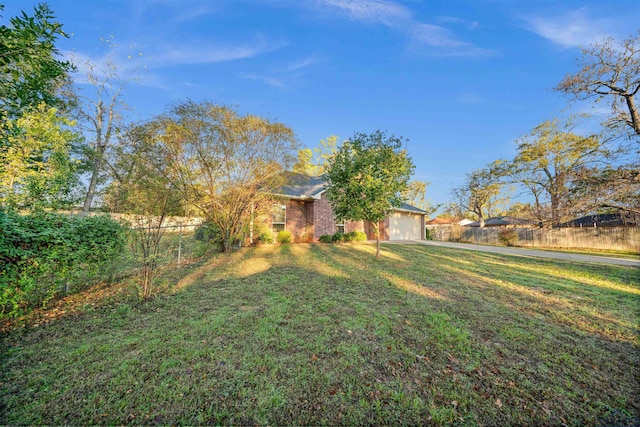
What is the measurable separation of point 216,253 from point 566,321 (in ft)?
32.8

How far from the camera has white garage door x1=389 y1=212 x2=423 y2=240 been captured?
18.6 metres

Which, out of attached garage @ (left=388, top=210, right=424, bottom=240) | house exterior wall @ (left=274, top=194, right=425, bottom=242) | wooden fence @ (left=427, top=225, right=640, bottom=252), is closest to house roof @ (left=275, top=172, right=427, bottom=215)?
house exterior wall @ (left=274, top=194, right=425, bottom=242)

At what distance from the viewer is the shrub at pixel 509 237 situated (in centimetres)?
1920

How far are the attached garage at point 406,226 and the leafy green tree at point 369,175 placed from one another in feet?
33.3

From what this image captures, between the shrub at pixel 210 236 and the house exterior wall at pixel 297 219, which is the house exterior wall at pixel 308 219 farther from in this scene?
the shrub at pixel 210 236

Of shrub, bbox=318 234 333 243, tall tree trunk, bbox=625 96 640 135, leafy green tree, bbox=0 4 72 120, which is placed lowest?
shrub, bbox=318 234 333 243

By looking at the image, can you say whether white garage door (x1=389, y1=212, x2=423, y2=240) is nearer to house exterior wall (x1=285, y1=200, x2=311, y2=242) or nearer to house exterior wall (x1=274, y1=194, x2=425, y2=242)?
Result: house exterior wall (x1=274, y1=194, x2=425, y2=242)

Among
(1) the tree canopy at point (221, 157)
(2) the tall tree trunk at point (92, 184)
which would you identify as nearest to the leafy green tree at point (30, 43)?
(1) the tree canopy at point (221, 157)

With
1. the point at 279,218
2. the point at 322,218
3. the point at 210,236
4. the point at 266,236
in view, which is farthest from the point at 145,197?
the point at 322,218

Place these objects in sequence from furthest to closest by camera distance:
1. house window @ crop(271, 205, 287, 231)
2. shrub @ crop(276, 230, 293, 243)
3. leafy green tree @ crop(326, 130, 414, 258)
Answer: house window @ crop(271, 205, 287, 231)
shrub @ crop(276, 230, 293, 243)
leafy green tree @ crop(326, 130, 414, 258)

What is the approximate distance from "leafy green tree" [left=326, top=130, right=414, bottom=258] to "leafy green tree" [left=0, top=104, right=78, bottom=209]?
749 cm

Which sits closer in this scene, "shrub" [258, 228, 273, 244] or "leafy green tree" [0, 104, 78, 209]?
"leafy green tree" [0, 104, 78, 209]

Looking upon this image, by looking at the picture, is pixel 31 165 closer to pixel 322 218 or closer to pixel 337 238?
pixel 322 218

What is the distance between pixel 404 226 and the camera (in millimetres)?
19344
